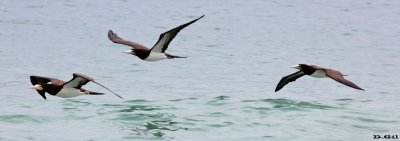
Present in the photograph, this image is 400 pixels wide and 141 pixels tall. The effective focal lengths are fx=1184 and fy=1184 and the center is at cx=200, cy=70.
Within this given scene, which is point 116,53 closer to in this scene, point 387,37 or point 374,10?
point 387,37

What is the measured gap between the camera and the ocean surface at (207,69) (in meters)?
27.3

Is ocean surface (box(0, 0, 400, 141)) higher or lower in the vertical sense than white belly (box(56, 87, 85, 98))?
lower

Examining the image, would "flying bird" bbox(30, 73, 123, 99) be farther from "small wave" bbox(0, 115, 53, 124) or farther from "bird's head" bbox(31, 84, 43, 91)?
"small wave" bbox(0, 115, 53, 124)

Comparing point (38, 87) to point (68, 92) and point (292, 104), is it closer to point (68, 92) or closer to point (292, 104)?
point (68, 92)

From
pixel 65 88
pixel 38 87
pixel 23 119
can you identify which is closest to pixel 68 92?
pixel 65 88

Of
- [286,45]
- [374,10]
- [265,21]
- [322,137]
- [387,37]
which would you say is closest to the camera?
[322,137]

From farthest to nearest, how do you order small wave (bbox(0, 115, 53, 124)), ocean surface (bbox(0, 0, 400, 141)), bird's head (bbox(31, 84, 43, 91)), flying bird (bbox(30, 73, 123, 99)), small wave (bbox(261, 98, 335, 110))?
small wave (bbox(261, 98, 335, 110)), small wave (bbox(0, 115, 53, 124)), ocean surface (bbox(0, 0, 400, 141)), bird's head (bbox(31, 84, 43, 91)), flying bird (bbox(30, 73, 123, 99))

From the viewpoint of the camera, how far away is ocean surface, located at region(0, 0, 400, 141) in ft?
89.6

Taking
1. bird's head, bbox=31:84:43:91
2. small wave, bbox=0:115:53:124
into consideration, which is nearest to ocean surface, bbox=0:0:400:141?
small wave, bbox=0:115:53:124

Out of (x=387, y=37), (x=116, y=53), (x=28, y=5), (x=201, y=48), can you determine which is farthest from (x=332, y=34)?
(x=28, y=5)

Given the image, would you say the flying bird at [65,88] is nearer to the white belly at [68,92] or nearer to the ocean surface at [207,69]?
the white belly at [68,92]

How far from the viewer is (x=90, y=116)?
28094 mm

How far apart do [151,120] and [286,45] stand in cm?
1408

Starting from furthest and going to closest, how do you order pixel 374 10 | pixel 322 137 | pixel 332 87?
1. pixel 374 10
2. pixel 332 87
3. pixel 322 137
